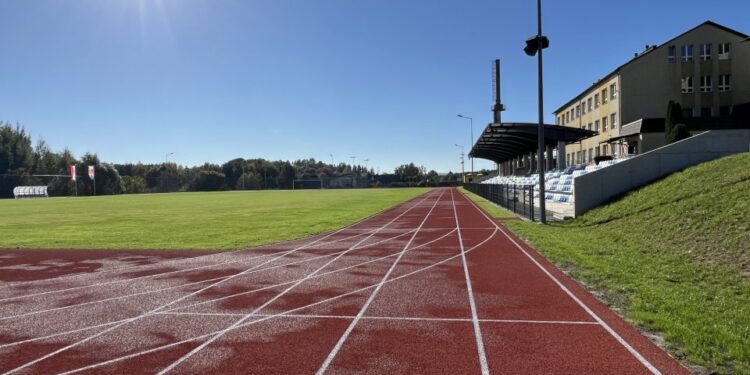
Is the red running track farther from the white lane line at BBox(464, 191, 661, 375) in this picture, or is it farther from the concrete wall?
the concrete wall

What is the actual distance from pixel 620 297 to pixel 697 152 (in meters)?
16.1

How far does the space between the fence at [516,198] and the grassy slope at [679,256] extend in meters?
2.91

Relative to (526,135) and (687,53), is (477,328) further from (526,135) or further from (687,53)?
(687,53)

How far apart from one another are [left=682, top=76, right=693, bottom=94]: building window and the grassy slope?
32438 millimetres

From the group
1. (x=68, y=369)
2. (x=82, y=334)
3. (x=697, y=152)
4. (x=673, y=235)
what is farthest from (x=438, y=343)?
(x=697, y=152)

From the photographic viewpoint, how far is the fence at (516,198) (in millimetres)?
21062

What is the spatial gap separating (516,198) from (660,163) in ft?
28.8

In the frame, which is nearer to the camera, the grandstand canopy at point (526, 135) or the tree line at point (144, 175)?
Answer: the grandstand canopy at point (526, 135)

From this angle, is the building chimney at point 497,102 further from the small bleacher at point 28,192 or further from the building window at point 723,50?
the small bleacher at point 28,192

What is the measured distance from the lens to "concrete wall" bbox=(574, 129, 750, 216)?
19.4 meters

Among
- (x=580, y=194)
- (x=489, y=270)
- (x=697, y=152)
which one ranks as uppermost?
(x=697, y=152)

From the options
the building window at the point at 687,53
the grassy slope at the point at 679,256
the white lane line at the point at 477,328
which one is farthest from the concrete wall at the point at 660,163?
the building window at the point at 687,53

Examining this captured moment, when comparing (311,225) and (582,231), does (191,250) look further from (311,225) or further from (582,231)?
(582,231)

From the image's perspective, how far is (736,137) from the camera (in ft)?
64.3
